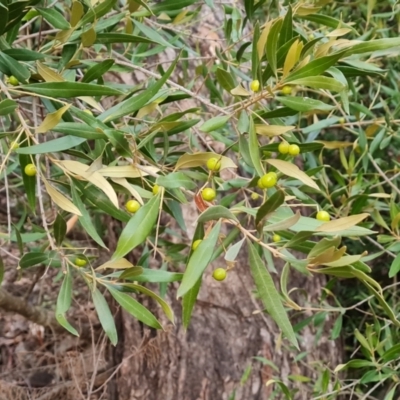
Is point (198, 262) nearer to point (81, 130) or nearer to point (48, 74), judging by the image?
point (81, 130)

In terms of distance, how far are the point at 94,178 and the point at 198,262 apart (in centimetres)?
19

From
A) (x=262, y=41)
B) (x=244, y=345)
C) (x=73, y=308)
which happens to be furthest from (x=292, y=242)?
(x=73, y=308)

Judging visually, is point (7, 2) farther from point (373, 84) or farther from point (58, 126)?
point (373, 84)

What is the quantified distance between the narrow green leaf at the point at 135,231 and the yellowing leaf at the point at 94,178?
5 cm

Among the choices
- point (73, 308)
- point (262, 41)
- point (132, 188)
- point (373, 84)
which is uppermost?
point (262, 41)

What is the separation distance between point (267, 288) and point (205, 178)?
0.76ft

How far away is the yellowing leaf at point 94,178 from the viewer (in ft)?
2.24

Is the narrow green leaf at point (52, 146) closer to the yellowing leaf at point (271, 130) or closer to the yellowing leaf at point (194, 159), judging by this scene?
the yellowing leaf at point (194, 159)

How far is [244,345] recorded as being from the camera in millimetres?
1756

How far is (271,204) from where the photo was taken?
0.64 m

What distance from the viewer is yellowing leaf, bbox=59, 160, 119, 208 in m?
0.68

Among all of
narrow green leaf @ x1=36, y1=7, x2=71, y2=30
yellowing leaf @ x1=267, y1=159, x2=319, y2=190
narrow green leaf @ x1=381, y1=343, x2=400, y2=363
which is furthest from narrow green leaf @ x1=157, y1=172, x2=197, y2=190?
narrow green leaf @ x1=381, y1=343, x2=400, y2=363

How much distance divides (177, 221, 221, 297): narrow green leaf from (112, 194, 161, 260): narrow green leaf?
72mm

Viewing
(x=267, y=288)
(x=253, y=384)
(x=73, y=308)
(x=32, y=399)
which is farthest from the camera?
(x=73, y=308)
